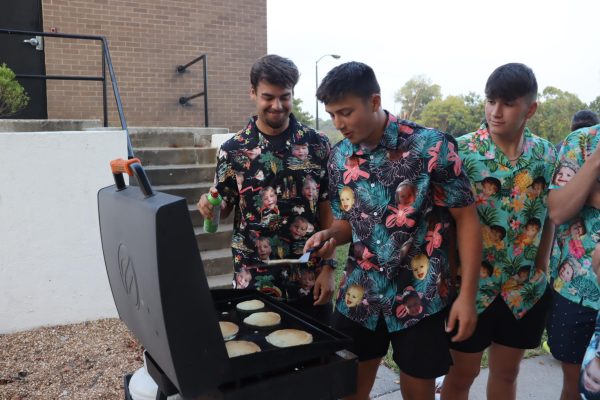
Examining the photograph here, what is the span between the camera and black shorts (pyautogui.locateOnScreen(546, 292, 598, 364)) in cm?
199

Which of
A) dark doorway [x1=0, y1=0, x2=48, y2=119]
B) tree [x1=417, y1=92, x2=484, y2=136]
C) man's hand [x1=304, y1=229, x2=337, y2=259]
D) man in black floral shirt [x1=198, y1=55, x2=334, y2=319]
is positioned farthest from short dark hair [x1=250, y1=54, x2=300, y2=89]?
tree [x1=417, y1=92, x2=484, y2=136]

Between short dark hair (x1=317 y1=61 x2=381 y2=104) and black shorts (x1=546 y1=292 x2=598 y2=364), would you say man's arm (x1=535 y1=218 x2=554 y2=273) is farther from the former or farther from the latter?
short dark hair (x1=317 y1=61 x2=381 y2=104)

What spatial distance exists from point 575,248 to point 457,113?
96.2 ft

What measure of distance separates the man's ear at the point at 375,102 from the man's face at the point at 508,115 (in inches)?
22.4

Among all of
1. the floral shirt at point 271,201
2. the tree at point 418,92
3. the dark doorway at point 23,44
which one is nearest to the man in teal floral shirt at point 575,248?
the floral shirt at point 271,201

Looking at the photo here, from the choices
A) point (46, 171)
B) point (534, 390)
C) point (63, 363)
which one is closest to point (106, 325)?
point (63, 363)

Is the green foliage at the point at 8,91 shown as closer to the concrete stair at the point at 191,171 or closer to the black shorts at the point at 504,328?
the concrete stair at the point at 191,171

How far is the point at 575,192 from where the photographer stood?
191 cm

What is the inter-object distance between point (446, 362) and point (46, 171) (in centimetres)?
369

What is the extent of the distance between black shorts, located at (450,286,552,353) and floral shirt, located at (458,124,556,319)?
1.3 inches

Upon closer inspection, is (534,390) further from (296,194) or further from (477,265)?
(296,194)

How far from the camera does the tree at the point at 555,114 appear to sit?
23.2m

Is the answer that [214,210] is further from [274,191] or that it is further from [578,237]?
[578,237]

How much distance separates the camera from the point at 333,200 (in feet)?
6.69
